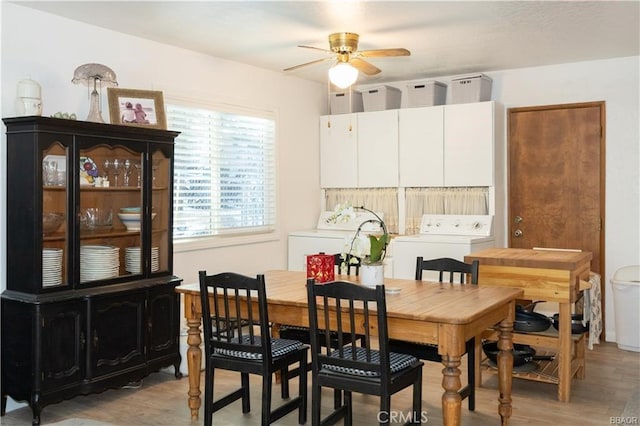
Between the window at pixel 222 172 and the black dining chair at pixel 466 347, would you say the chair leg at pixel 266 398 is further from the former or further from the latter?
the window at pixel 222 172

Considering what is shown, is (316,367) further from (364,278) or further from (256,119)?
(256,119)

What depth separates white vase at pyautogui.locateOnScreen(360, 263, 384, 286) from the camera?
3.47 metres

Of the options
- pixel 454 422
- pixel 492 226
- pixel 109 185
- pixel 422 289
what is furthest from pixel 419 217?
pixel 454 422

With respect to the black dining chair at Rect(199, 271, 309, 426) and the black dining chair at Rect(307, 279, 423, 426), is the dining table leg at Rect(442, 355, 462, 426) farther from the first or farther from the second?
the black dining chair at Rect(199, 271, 309, 426)

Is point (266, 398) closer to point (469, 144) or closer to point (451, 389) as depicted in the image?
point (451, 389)

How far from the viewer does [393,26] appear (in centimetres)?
447

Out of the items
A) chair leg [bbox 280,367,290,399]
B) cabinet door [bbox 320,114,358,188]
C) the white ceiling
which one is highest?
the white ceiling

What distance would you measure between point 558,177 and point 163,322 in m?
3.80

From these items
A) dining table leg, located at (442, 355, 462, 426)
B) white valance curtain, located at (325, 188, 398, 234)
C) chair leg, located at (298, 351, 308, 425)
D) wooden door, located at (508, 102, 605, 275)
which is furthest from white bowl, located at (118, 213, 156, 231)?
wooden door, located at (508, 102, 605, 275)

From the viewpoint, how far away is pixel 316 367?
3109 millimetres

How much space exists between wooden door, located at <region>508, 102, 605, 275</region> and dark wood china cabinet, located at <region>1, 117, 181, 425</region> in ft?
11.1

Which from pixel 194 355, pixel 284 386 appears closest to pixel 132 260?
pixel 194 355

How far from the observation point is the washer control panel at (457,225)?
5895 millimetres

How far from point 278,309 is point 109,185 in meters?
1.60
